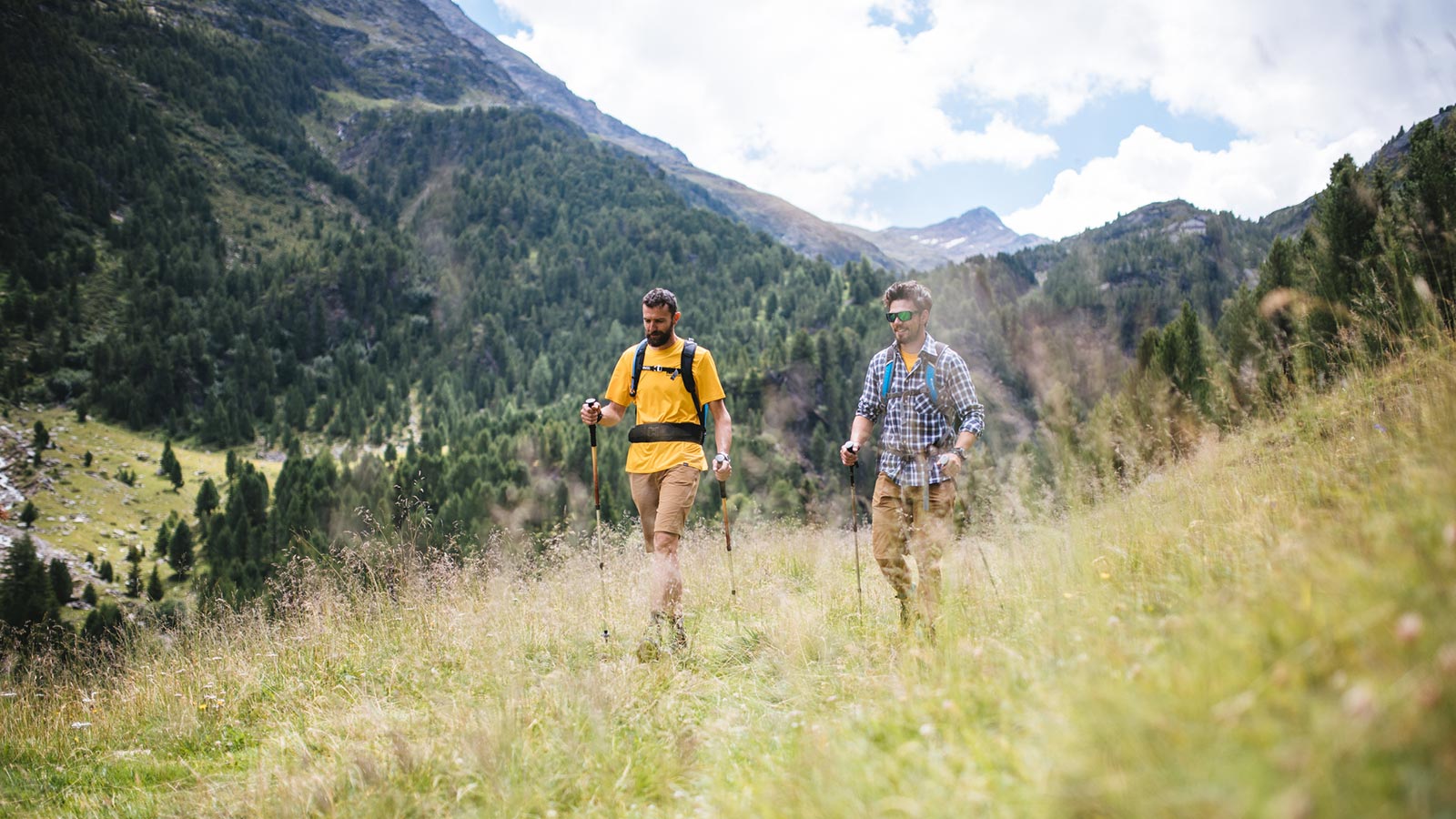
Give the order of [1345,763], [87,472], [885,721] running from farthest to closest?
[87,472] < [885,721] < [1345,763]

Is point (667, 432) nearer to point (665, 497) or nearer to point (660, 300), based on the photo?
point (665, 497)

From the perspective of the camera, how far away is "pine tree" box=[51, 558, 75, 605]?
42.5 m

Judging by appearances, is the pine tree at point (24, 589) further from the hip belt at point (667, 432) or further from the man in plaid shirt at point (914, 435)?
the man in plaid shirt at point (914, 435)

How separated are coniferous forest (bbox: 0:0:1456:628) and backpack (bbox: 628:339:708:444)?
17.3m

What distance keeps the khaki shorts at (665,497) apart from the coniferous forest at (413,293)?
1755 cm

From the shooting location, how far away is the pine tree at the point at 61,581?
42531 millimetres

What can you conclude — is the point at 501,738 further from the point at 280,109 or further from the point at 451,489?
the point at 280,109

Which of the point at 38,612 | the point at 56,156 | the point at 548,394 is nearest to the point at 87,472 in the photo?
the point at 38,612

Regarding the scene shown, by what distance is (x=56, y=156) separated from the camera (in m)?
111

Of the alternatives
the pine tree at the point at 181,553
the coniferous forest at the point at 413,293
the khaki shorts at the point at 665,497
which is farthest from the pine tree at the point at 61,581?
the khaki shorts at the point at 665,497

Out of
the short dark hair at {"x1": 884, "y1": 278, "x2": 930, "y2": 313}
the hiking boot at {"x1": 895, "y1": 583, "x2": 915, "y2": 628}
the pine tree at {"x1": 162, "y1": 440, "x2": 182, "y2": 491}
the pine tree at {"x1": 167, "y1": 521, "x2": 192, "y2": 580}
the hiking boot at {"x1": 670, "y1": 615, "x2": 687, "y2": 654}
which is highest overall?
the short dark hair at {"x1": 884, "y1": 278, "x2": 930, "y2": 313}

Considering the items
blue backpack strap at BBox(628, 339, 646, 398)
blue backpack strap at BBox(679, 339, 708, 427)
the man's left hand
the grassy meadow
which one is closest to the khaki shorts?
blue backpack strap at BBox(679, 339, 708, 427)

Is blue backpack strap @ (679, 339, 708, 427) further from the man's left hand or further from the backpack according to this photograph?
the man's left hand

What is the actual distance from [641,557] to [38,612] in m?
44.8
